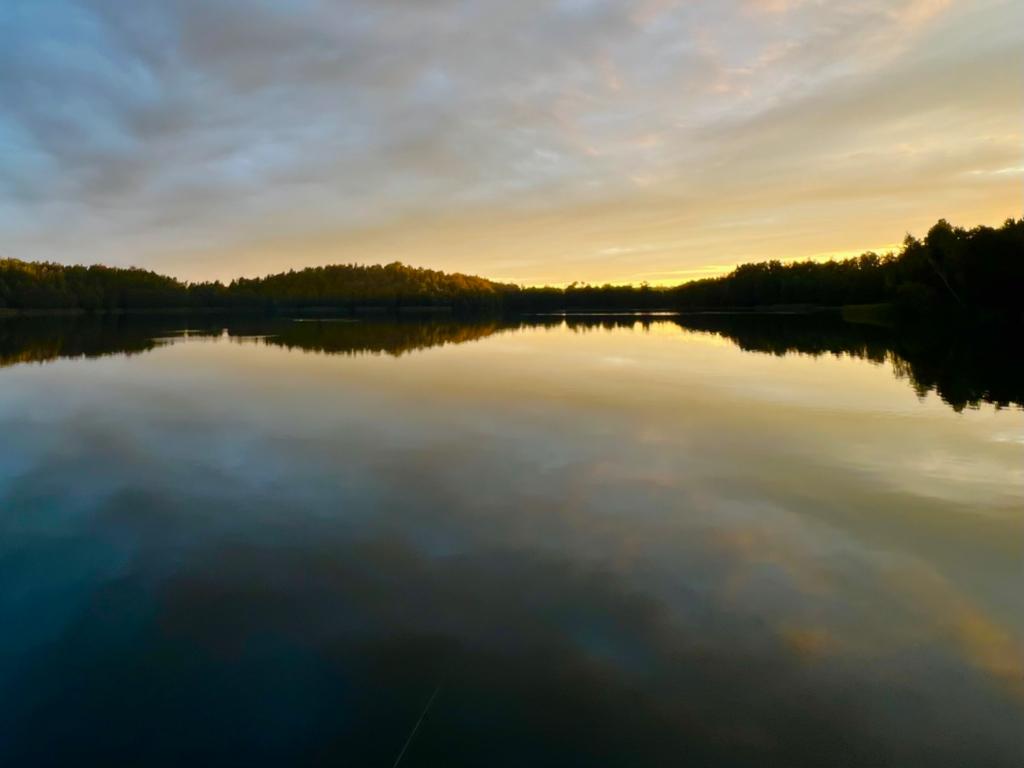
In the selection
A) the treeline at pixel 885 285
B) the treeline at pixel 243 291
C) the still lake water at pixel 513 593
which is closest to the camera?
the still lake water at pixel 513 593

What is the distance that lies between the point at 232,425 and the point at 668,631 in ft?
37.7

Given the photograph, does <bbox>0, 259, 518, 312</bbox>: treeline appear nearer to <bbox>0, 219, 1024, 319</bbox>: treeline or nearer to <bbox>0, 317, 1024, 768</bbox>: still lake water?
<bbox>0, 219, 1024, 319</bbox>: treeline

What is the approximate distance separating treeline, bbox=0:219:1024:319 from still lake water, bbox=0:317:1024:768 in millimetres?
39626

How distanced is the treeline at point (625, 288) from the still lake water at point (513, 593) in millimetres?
39626

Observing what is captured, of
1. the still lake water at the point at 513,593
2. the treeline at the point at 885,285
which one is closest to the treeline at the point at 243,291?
the treeline at the point at 885,285

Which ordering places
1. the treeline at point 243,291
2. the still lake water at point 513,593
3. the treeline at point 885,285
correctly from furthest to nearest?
the treeline at point 243,291 < the treeline at point 885,285 < the still lake water at point 513,593

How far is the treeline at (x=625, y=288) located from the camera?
4506cm

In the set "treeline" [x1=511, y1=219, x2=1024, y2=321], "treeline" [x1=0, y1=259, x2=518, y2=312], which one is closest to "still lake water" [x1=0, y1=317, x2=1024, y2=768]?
"treeline" [x1=511, y1=219, x2=1024, y2=321]

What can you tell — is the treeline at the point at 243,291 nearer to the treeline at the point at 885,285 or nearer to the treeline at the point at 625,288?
the treeline at the point at 625,288

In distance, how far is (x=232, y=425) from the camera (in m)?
14.0

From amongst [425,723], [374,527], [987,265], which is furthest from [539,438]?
[987,265]

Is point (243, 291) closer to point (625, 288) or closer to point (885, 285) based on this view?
point (625, 288)

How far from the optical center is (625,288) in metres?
150

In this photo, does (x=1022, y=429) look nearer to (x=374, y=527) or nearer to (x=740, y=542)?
(x=740, y=542)
